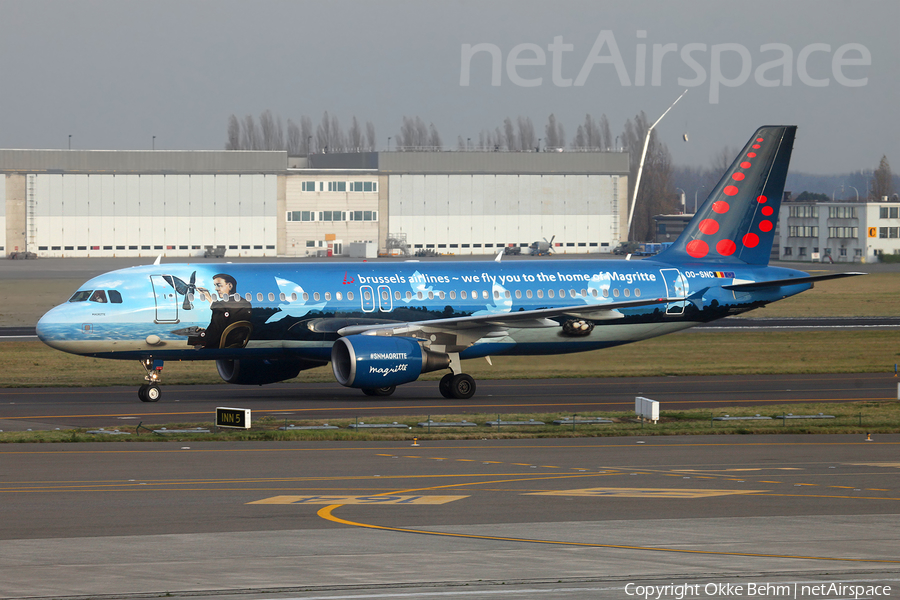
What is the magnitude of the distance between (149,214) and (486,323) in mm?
127166

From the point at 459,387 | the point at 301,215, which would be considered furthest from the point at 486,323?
the point at 301,215

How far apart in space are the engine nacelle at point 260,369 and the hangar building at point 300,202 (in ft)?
390

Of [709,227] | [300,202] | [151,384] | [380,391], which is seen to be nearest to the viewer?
[151,384]

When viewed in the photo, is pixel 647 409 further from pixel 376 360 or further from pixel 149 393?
pixel 149 393

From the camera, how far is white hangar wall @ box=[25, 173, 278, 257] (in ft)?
518

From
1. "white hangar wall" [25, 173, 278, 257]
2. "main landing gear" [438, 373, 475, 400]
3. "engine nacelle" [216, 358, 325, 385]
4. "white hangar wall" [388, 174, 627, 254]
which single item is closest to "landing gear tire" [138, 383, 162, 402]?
"engine nacelle" [216, 358, 325, 385]

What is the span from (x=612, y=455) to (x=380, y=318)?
1512 cm

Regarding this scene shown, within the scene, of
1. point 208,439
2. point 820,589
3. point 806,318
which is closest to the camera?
point 820,589

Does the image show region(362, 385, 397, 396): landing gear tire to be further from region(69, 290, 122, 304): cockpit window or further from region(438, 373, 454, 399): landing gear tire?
region(69, 290, 122, 304): cockpit window

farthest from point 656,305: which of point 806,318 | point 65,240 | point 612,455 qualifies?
point 65,240

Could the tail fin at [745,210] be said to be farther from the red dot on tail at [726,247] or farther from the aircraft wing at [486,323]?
the aircraft wing at [486,323]

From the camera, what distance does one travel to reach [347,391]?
44094mm

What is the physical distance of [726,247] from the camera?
156ft

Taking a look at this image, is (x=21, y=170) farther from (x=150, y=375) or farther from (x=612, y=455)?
(x=612, y=455)
